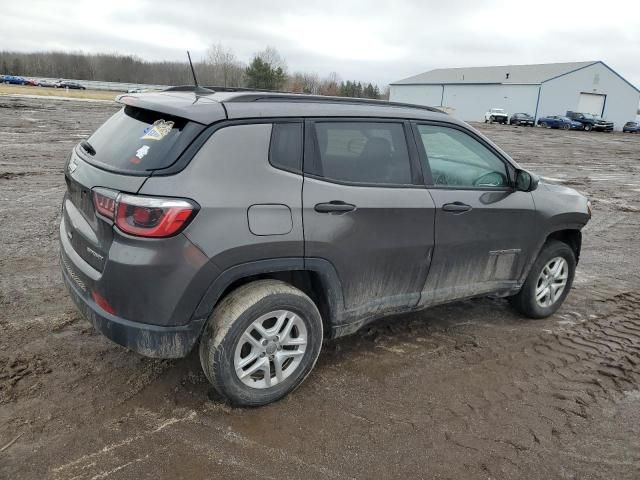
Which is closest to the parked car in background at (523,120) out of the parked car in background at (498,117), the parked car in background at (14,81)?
the parked car in background at (498,117)

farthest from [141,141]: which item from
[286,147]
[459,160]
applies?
[459,160]

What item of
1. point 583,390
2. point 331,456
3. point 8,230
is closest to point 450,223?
point 583,390

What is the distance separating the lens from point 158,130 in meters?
3.00

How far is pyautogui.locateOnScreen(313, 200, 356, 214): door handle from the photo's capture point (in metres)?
3.10

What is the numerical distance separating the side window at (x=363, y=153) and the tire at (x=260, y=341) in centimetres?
82

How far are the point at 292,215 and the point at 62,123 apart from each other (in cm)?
2113

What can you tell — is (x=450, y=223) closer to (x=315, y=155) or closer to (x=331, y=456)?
(x=315, y=155)

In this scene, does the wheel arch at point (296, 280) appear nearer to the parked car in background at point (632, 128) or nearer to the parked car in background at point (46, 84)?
the parked car in background at point (632, 128)

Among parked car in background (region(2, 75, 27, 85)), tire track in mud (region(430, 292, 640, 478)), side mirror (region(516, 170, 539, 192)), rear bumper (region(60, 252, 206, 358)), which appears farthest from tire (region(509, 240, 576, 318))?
parked car in background (region(2, 75, 27, 85))

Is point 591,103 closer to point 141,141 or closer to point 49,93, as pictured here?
point 49,93

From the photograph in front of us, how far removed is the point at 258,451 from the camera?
2812 millimetres

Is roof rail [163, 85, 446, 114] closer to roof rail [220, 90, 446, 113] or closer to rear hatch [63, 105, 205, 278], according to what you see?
roof rail [220, 90, 446, 113]

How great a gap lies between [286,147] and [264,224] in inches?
20.1

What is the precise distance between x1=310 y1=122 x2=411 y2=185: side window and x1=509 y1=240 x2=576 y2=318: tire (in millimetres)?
1760
